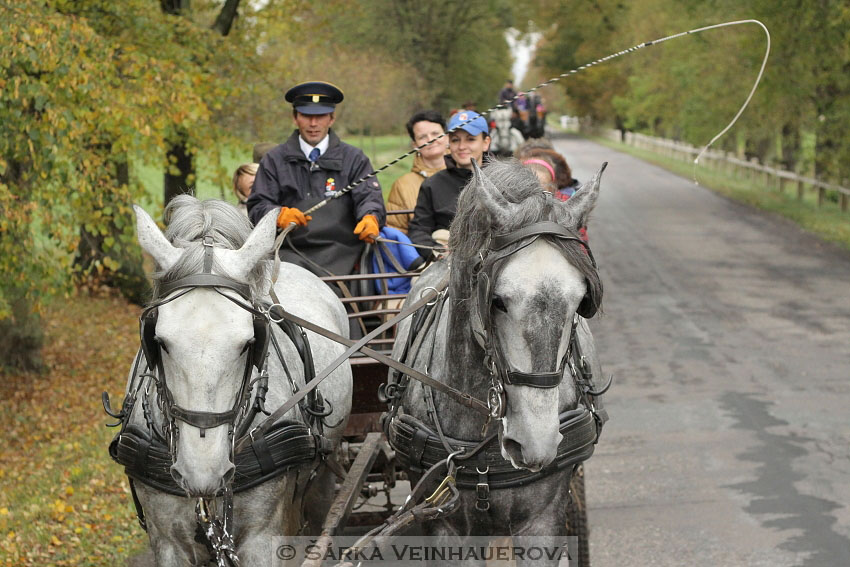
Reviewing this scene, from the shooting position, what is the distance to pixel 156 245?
12.6 feet

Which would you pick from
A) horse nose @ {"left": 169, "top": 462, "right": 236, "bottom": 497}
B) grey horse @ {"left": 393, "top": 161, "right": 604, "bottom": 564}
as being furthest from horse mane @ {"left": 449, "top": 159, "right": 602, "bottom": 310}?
horse nose @ {"left": 169, "top": 462, "right": 236, "bottom": 497}

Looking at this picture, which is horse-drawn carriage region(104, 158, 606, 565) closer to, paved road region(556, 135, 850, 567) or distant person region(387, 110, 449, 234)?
paved road region(556, 135, 850, 567)

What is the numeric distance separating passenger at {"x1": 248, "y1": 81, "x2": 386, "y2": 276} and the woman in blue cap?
35 cm

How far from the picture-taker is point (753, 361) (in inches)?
443

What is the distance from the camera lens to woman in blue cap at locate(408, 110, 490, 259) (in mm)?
6418

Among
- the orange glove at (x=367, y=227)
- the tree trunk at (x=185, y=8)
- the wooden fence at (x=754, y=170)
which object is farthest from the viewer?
the wooden fence at (x=754, y=170)

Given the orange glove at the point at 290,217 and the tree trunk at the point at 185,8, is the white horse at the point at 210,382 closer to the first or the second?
the orange glove at the point at 290,217

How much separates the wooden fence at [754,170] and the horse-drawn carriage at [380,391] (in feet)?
60.7

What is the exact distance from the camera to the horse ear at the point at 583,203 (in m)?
3.89

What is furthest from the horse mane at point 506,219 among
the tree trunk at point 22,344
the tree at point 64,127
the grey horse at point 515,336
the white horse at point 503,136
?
the white horse at point 503,136

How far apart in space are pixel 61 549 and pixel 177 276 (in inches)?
146

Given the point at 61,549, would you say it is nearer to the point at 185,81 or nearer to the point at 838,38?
the point at 185,81

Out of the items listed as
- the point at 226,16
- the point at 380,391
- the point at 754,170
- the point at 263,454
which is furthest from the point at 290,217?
the point at 754,170

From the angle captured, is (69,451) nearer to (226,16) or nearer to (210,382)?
(210,382)
